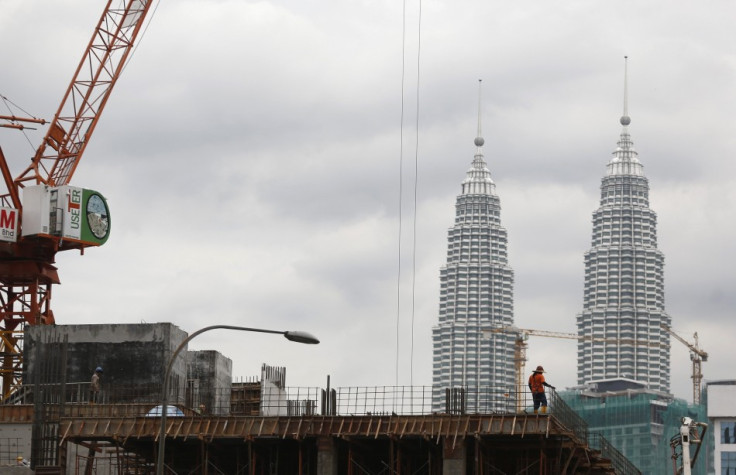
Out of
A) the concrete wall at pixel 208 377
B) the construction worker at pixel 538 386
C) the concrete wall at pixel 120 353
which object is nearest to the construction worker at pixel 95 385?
the concrete wall at pixel 120 353

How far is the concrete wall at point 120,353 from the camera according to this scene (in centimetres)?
10619

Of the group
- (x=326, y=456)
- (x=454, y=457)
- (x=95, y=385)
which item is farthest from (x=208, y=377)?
(x=454, y=457)

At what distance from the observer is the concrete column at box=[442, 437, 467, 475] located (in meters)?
75.3

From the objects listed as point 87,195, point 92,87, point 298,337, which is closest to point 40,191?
point 87,195

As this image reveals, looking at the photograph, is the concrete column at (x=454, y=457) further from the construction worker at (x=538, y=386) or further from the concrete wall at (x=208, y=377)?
the concrete wall at (x=208, y=377)

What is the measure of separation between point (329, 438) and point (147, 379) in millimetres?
31954

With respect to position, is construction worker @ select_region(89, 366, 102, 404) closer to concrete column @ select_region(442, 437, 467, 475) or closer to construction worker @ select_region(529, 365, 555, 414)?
concrete column @ select_region(442, 437, 467, 475)

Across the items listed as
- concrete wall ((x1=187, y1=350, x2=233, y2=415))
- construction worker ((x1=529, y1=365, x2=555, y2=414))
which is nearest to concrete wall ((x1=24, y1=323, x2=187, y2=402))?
concrete wall ((x1=187, y1=350, x2=233, y2=415))

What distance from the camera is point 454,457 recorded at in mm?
75375

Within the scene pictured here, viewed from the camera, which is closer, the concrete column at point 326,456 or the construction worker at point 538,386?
the construction worker at point 538,386

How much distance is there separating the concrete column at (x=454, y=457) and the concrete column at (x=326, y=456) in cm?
544

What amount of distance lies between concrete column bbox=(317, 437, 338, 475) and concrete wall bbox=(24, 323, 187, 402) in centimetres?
2984

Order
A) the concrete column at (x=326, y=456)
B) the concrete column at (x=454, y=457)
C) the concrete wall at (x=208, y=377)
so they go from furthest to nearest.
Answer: the concrete wall at (x=208, y=377), the concrete column at (x=326, y=456), the concrete column at (x=454, y=457)

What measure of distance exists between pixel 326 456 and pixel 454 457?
20.5 feet
